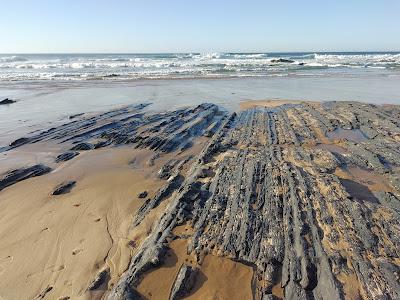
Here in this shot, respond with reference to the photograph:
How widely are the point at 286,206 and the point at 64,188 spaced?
6470 millimetres

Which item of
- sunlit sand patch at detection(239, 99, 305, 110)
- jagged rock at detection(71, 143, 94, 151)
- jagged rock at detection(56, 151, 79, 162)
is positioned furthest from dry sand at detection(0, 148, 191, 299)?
sunlit sand patch at detection(239, 99, 305, 110)

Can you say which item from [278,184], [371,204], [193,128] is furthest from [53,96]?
[371,204]

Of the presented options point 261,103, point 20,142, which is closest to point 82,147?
point 20,142

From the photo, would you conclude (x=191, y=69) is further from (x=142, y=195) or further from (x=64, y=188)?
(x=142, y=195)

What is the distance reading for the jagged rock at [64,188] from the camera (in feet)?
32.6

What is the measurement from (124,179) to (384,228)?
286 inches

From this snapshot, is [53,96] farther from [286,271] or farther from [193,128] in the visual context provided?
[286,271]

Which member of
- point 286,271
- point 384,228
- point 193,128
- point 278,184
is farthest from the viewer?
point 193,128

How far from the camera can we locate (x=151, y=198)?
9.36 metres

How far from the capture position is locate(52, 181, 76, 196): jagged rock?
9945 millimetres

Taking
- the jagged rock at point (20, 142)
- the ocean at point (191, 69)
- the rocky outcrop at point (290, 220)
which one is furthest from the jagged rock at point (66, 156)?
the ocean at point (191, 69)

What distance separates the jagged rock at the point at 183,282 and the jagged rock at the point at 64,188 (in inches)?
208

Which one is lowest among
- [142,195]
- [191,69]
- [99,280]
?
[191,69]

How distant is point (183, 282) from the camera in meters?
5.97
